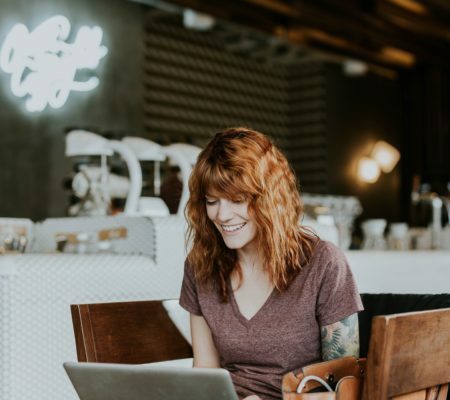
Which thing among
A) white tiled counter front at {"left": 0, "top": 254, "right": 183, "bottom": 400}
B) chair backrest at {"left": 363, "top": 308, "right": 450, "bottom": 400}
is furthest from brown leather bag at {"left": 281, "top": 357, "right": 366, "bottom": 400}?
white tiled counter front at {"left": 0, "top": 254, "right": 183, "bottom": 400}

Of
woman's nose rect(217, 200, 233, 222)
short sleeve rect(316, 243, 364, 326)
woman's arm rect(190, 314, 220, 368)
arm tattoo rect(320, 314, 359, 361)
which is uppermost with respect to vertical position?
woman's nose rect(217, 200, 233, 222)

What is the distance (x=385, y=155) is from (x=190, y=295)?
8391 mm

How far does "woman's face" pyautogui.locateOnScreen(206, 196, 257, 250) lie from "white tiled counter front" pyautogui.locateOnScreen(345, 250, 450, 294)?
3.49ft

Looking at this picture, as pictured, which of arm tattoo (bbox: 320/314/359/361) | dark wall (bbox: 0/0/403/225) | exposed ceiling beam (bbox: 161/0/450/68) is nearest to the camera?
arm tattoo (bbox: 320/314/359/361)

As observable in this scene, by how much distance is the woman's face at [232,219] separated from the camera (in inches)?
74.4

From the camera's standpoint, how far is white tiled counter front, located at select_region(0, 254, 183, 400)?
222 centimetres

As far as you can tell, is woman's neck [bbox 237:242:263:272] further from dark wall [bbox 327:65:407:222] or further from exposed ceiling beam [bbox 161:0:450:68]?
dark wall [bbox 327:65:407:222]

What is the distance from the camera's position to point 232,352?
1.92m

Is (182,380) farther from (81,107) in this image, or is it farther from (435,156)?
(435,156)

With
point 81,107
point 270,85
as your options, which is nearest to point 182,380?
point 81,107

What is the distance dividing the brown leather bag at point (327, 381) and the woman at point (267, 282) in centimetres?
17

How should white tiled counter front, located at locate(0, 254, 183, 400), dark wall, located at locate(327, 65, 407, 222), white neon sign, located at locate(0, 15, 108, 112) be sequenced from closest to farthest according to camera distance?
white tiled counter front, located at locate(0, 254, 183, 400) < white neon sign, located at locate(0, 15, 108, 112) < dark wall, located at locate(327, 65, 407, 222)

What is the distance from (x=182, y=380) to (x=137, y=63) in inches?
246

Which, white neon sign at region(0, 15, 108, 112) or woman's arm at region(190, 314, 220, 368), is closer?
woman's arm at region(190, 314, 220, 368)
